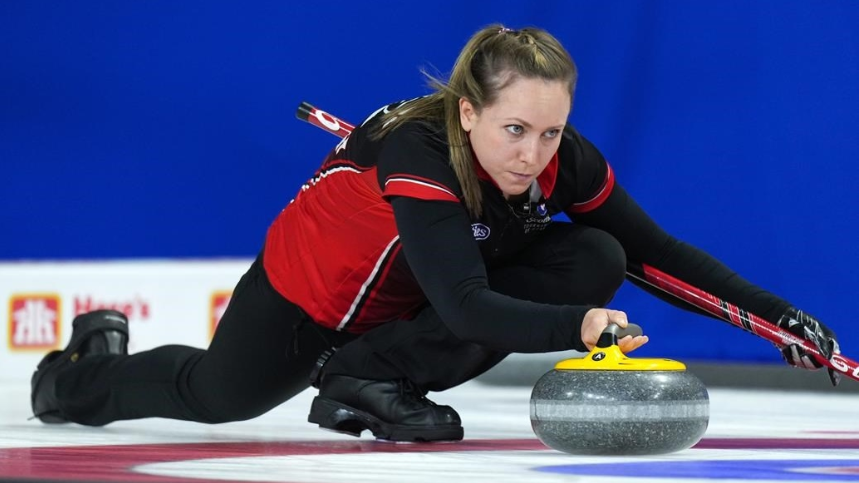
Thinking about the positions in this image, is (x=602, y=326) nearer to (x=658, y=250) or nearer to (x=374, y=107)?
(x=658, y=250)

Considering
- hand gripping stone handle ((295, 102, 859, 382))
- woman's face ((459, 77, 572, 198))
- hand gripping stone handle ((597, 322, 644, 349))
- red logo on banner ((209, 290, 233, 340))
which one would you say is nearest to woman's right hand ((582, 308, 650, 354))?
hand gripping stone handle ((597, 322, 644, 349))

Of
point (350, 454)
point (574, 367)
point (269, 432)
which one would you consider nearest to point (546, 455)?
point (574, 367)

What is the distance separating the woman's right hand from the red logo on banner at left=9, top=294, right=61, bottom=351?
2387mm

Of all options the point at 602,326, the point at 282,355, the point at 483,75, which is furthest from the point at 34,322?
the point at 602,326

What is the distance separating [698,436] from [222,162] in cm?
245

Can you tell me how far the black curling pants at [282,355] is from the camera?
1964mm

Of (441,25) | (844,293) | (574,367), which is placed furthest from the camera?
(441,25)

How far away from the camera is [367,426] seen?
193cm

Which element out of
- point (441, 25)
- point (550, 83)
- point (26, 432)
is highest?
point (441, 25)

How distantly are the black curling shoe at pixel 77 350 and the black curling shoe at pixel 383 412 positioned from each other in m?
0.56

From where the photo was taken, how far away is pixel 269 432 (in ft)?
7.06

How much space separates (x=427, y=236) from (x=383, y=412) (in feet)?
1.06

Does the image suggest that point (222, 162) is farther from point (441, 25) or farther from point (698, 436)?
point (698, 436)

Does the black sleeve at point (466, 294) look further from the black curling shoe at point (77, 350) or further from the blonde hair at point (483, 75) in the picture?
the black curling shoe at point (77, 350)
